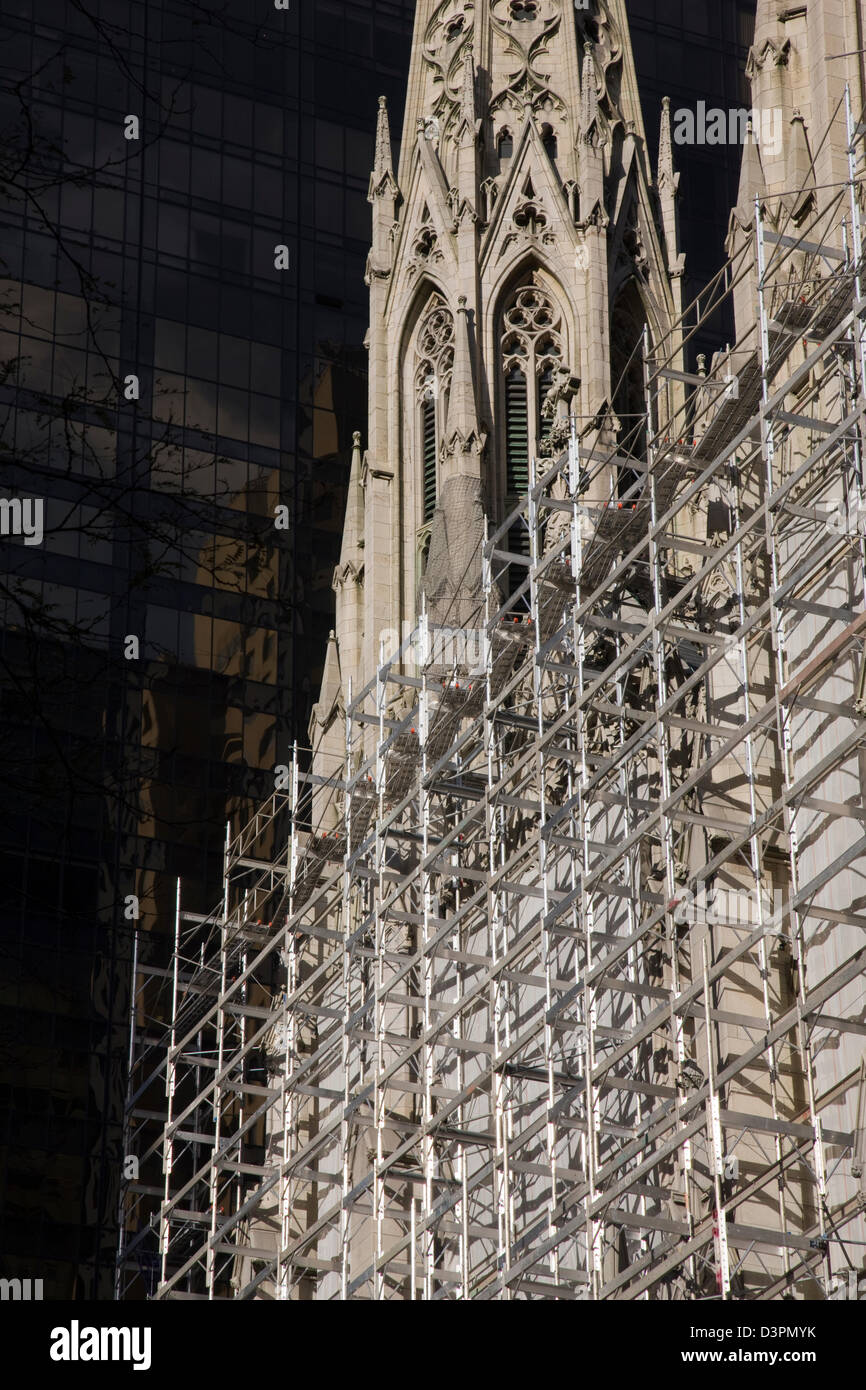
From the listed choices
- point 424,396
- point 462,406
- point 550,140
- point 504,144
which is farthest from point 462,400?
point 550,140

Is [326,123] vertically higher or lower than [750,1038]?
higher

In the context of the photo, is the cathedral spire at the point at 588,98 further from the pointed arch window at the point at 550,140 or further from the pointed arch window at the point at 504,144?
the pointed arch window at the point at 504,144

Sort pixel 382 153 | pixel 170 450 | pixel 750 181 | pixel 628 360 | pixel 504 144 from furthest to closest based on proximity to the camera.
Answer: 1. pixel 382 153
2. pixel 170 450
3. pixel 504 144
4. pixel 628 360
5. pixel 750 181

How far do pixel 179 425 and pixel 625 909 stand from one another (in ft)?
92.4

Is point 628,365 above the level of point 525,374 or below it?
below

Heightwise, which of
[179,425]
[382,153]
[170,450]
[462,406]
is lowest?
[462,406]

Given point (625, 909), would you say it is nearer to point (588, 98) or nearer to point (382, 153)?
point (588, 98)

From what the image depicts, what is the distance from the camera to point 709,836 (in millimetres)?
30781

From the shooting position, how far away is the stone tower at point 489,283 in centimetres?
4797

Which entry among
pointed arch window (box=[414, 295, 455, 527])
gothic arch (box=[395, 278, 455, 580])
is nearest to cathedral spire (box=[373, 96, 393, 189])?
gothic arch (box=[395, 278, 455, 580])

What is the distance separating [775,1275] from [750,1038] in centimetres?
277

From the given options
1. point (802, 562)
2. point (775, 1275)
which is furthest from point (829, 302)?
point (775, 1275)

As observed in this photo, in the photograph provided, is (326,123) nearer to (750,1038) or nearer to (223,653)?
(223,653)

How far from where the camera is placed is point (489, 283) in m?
50.1
